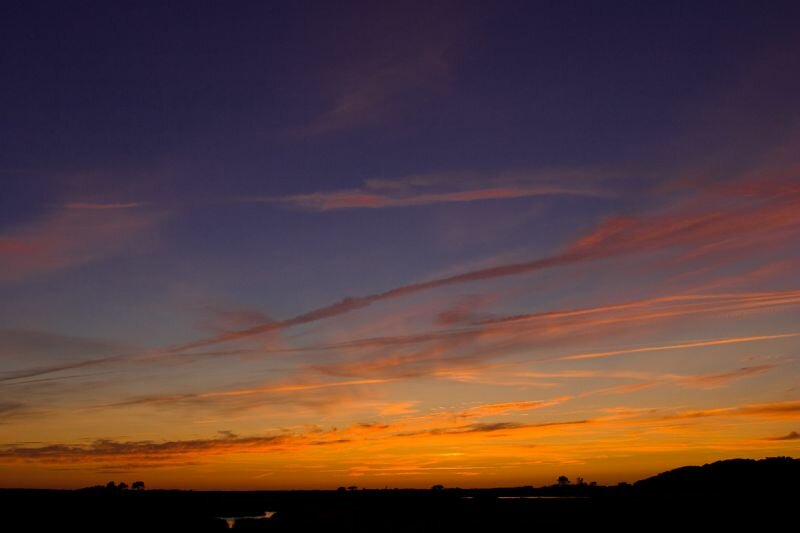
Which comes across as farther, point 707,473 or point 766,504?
point 707,473

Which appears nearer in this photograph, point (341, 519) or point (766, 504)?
point (766, 504)

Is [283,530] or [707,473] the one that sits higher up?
[707,473]

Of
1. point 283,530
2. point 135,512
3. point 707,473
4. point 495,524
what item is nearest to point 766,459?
point 707,473

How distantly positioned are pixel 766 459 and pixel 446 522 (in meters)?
36.4

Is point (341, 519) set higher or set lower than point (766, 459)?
lower

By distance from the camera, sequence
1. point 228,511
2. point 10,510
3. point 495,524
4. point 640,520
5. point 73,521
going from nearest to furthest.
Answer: point 640,520, point 495,524, point 73,521, point 10,510, point 228,511

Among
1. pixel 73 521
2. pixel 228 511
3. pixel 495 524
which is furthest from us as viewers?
pixel 228 511

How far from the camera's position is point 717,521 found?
55500mm

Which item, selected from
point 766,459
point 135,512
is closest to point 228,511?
point 135,512

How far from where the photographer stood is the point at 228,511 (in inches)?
5315

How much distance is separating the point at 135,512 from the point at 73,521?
1245 cm

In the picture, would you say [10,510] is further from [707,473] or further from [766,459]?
[766,459]

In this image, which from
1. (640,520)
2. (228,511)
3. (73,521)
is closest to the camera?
(640,520)

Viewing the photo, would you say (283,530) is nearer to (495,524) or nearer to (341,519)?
(341,519)
